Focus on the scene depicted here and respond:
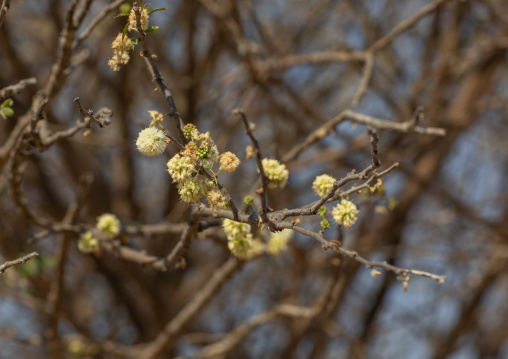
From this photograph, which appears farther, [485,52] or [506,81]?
[506,81]

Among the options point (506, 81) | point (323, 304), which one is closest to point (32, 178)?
point (323, 304)

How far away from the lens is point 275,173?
1.94 meters

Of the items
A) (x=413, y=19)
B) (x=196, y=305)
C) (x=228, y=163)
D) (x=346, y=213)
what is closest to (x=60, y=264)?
(x=196, y=305)

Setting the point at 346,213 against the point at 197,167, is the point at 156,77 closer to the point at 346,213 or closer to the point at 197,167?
the point at 197,167

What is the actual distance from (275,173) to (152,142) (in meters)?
0.52

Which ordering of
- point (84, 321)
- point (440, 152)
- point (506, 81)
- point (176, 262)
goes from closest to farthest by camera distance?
point (176, 262) → point (440, 152) → point (84, 321) → point (506, 81)

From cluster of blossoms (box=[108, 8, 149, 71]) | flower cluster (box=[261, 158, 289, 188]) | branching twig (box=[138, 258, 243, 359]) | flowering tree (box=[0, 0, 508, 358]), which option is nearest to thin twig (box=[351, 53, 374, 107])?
flowering tree (box=[0, 0, 508, 358])

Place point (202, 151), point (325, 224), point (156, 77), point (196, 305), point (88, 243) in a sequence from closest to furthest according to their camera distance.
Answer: point (202, 151)
point (325, 224)
point (156, 77)
point (88, 243)
point (196, 305)

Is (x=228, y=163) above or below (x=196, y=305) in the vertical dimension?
below

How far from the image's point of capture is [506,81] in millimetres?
6195

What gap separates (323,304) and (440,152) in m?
2.55

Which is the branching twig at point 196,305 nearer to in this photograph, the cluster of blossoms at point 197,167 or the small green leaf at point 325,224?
the small green leaf at point 325,224

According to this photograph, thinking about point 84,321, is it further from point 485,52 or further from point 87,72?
point 485,52

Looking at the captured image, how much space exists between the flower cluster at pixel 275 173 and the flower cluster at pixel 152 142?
457 millimetres
